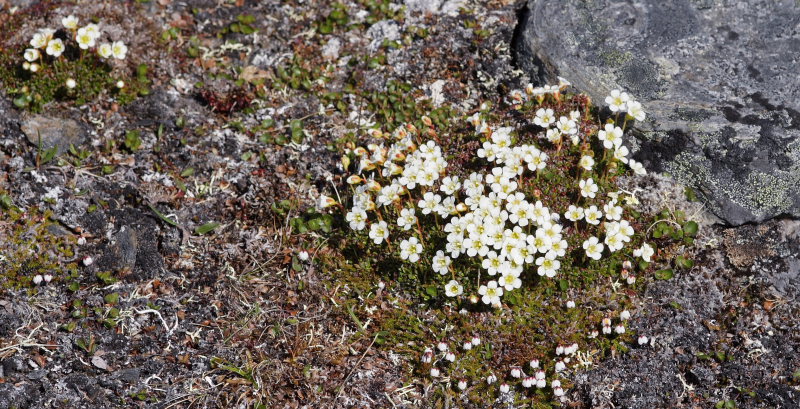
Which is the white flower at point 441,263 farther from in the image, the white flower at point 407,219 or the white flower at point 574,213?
the white flower at point 574,213

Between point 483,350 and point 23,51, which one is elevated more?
point 23,51

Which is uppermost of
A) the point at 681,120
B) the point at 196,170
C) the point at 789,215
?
the point at 681,120

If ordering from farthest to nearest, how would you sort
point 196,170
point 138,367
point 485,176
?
point 196,170
point 485,176
point 138,367

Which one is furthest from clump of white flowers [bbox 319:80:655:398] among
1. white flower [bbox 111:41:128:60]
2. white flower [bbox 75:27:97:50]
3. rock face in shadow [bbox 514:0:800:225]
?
white flower [bbox 75:27:97:50]

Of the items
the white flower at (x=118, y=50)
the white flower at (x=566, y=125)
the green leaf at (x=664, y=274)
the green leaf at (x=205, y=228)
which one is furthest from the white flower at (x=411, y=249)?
the white flower at (x=118, y=50)

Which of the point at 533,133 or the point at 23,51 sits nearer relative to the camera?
the point at 533,133

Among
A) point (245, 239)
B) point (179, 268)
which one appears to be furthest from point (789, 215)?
point (179, 268)

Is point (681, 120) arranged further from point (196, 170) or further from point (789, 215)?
point (196, 170)

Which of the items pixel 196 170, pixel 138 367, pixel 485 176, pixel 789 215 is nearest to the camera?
pixel 138 367

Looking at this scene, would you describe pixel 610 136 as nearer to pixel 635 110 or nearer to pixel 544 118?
pixel 635 110
